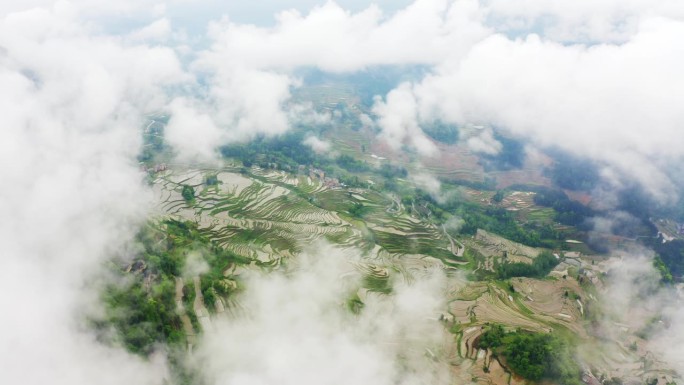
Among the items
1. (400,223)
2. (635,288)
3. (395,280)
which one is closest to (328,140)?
(400,223)

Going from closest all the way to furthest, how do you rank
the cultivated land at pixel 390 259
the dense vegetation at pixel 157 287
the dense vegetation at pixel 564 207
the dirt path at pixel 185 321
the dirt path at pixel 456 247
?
1. the dense vegetation at pixel 157 287
2. the dirt path at pixel 185 321
3. the cultivated land at pixel 390 259
4. the dirt path at pixel 456 247
5. the dense vegetation at pixel 564 207

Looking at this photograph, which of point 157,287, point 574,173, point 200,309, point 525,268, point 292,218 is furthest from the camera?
point 574,173

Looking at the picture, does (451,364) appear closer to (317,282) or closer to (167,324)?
(317,282)

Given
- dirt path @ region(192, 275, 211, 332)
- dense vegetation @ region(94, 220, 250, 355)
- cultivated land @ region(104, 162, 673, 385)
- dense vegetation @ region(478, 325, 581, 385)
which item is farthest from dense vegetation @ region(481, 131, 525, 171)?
dirt path @ region(192, 275, 211, 332)

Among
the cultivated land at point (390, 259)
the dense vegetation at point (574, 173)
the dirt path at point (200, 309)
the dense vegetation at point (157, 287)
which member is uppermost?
the dense vegetation at point (157, 287)

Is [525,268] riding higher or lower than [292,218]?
lower

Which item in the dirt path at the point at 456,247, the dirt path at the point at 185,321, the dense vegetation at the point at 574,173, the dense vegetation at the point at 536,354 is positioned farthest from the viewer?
the dense vegetation at the point at 574,173

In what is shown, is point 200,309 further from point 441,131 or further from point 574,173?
point 441,131

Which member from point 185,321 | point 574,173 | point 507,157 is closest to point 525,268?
point 185,321

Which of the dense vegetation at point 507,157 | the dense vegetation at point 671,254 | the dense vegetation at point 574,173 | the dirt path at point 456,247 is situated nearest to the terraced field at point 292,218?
the dirt path at point 456,247

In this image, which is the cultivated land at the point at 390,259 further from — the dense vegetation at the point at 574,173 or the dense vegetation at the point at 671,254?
the dense vegetation at the point at 671,254
